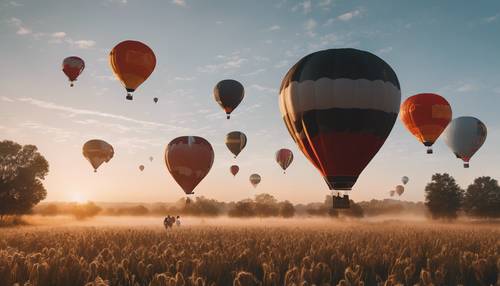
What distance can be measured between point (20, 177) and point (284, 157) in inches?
1392

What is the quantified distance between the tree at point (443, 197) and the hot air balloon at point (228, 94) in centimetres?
4368

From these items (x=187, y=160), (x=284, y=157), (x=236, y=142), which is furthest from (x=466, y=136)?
(x=187, y=160)

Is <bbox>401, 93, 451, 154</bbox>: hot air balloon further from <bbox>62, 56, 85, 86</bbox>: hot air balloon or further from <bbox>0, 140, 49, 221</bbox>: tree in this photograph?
<bbox>0, 140, 49, 221</bbox>: tree

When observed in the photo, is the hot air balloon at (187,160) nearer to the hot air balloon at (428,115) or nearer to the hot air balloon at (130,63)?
the hot air balloon at (130,63)

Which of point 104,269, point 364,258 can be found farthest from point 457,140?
point 104,269

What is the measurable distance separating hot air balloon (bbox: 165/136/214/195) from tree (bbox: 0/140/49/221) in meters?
26.8

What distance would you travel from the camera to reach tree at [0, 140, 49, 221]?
5509 cm

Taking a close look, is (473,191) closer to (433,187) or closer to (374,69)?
(433,187)

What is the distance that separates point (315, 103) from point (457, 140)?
105ft

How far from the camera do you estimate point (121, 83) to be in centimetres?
3647

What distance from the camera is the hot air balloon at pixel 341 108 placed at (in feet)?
75.5

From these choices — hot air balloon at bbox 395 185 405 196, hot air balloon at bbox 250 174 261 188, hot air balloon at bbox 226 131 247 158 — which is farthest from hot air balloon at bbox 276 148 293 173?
hot air balloon at bbox 395 185 405 196

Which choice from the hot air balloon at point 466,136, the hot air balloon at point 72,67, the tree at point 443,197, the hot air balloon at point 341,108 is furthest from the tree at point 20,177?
the tree at point 443,197

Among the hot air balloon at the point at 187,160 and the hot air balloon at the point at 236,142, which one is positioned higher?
the hot air balloon at the point at 236,142
